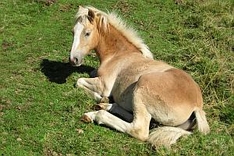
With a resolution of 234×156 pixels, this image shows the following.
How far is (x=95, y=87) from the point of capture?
788cm

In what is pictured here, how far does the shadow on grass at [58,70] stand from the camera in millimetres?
8336

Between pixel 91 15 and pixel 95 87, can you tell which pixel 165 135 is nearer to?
pixel 95 87

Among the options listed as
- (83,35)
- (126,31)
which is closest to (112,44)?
(126,31)

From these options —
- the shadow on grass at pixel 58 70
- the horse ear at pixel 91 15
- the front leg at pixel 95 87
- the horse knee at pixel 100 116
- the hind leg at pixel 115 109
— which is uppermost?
the horse ear at pixel 91 15

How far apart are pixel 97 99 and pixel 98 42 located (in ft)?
3.67

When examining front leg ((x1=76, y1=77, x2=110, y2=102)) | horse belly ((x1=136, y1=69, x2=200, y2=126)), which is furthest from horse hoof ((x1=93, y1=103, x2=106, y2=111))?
horse belly ((x1=136, y1=69, x2=200, y2=126))

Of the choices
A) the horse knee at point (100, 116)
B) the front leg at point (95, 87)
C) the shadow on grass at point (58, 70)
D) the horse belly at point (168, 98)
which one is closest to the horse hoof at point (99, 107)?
the front leg at point (95, 87)

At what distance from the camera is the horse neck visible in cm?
822

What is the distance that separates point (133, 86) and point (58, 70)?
2.11m

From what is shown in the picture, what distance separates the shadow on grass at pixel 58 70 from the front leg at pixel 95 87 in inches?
16.5

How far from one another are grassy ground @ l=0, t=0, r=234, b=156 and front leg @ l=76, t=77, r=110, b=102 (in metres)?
0.16

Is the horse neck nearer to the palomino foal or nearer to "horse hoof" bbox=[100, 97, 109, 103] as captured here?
the palomino foal

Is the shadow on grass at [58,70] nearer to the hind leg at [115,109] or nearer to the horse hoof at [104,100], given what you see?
the horse hoof at [104,100]

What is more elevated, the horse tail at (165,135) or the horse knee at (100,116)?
the horse tail at (165,135)
